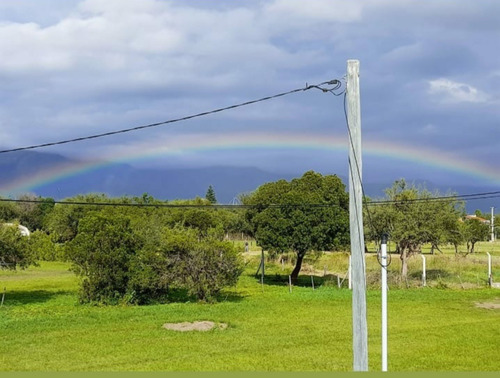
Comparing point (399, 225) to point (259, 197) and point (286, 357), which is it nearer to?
point (259, 197)

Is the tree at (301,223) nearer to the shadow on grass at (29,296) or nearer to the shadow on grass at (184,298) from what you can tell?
the shadow on grass at (184,298)

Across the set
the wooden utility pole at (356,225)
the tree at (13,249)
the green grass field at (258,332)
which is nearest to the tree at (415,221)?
the green grass field at (258,332)

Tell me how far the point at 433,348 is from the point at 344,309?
27.7 ft

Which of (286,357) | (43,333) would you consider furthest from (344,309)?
(43,333)

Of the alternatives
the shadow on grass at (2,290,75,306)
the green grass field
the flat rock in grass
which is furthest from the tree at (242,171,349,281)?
the flat rock in grass

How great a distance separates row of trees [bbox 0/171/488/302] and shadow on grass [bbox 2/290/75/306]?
6.63 ft

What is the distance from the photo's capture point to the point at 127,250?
1091 inches

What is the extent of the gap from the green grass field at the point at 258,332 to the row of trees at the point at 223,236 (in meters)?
1.70

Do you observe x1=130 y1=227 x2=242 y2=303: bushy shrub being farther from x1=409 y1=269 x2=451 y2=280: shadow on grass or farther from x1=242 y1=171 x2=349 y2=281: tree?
x1=409 y1=269 x2=451 y2=280: shadow on grass

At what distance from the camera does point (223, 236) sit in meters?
39.7

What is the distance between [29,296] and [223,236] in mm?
13351

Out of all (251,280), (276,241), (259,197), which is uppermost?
(259,197)

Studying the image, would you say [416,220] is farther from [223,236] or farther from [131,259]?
[131,259]

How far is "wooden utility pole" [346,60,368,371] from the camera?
1029cm
